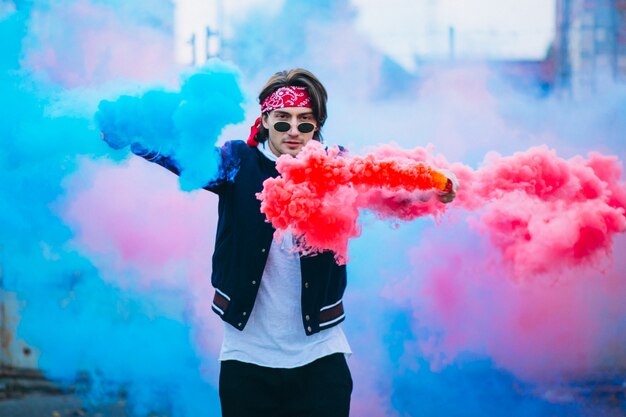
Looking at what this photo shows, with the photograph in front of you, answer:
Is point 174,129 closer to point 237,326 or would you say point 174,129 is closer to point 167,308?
point 237,326

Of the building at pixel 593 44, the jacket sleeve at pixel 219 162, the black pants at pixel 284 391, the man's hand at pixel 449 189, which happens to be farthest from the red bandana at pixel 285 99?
the building at pixel 593 44

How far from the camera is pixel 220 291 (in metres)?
2.74

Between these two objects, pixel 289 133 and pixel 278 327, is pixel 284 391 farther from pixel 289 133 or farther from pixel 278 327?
pixel 289 133

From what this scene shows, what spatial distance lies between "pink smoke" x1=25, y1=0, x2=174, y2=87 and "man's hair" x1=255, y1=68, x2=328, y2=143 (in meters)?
1.86

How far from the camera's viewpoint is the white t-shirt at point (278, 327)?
2672 mm

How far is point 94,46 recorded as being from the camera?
4602 mm

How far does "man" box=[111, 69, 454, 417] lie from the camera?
8.74 ft

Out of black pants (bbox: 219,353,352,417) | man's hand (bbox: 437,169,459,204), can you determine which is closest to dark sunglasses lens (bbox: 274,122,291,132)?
man's hand (bbox: 437,169,459,204)

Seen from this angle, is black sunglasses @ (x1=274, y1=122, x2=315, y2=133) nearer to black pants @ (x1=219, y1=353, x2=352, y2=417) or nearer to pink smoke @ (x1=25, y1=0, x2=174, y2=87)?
black pants @ (x1=219, y1=353, x2=352, y2=417)

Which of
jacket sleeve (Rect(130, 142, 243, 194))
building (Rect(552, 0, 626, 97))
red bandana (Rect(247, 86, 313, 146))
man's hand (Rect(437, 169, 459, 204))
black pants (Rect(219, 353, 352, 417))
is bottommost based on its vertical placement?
black pants (Rect(219, 353, 352, 417))

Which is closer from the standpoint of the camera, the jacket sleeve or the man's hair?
the jacket sleeve

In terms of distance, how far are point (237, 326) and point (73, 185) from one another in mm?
2227

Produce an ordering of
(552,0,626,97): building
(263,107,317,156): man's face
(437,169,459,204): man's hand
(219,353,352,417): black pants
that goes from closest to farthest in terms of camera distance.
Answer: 1. (437,169,459,204): man's hand
2. (219,353,352,417): black pants
3. (263,107,317,156): man's face
4. (552,0,626,97): building

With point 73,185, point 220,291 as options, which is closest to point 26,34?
point 73,185
